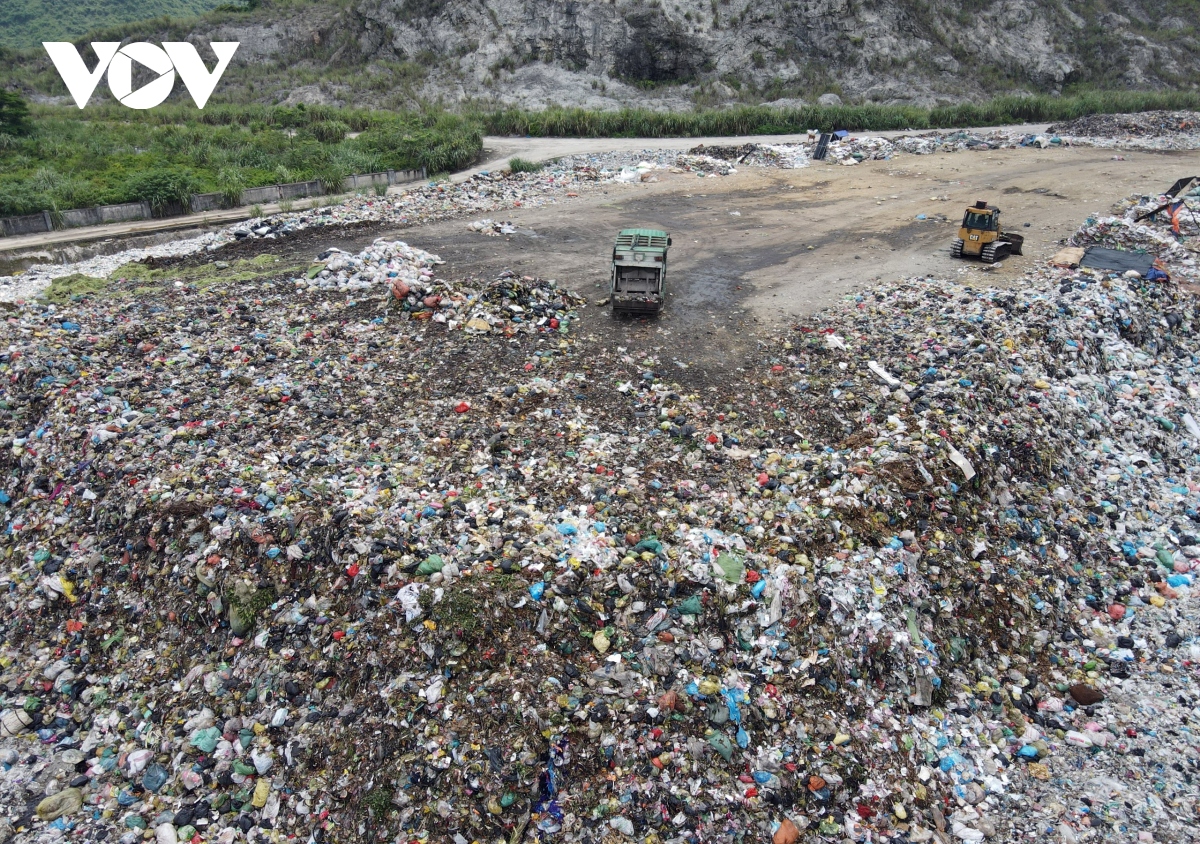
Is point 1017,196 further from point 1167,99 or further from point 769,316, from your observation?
point 1167,99

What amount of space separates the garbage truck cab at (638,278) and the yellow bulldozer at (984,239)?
21.2ft

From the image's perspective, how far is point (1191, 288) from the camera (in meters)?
12.8

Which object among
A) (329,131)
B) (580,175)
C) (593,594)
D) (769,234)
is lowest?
(593,594)

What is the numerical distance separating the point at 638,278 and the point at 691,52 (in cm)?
3066

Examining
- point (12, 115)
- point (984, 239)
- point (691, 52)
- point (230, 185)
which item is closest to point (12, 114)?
point (12, 115)

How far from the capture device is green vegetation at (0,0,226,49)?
149 feet

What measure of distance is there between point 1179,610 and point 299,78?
4091 cm

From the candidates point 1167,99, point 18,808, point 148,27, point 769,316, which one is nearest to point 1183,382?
point 769,316

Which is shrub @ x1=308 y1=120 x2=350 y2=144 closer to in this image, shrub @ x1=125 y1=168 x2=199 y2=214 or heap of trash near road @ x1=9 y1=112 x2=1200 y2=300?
heap of trash near road @ x1=9 y1=112 x2=1200 y2=300

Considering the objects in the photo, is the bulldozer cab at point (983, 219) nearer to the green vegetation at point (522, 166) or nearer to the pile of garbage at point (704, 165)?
the pile of garbage at point (704, 165)

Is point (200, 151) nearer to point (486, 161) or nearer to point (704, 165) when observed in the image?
point (486, 161)

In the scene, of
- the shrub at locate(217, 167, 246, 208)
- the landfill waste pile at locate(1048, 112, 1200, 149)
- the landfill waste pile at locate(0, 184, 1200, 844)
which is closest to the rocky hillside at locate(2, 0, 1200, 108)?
the landfill waste pile at locate(1048, 112, 1200, 149)

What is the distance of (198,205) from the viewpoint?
1808 cm

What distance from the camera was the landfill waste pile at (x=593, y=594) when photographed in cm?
516
